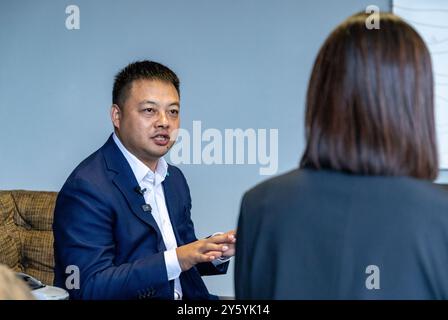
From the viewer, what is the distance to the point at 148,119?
1.97m

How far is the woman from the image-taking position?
952 millimetres

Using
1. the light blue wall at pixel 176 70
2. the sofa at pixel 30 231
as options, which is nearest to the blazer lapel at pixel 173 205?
the sofa at pixel 30 231

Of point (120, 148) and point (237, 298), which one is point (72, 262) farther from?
point (237, 298)

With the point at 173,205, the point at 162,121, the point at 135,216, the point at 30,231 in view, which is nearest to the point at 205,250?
the point at 135,216

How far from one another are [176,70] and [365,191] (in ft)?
7.71

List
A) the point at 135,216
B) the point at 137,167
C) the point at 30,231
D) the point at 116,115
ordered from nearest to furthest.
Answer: the point at 135,216, the point at 137,167, the point at 116,115, the point at 30,231

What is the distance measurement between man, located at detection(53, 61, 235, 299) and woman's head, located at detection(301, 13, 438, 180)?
710 mm

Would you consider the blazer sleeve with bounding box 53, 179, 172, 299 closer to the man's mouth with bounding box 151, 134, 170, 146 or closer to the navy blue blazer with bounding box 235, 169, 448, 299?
the man's mouth with bounding box 151, 134, 170, 146

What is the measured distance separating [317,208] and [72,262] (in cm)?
90

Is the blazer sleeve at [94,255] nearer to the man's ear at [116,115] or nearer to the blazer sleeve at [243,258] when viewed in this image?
the man's ear at [116,115]

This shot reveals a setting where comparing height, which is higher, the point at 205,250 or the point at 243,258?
the point at 243,258

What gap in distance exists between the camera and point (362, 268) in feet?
3.17

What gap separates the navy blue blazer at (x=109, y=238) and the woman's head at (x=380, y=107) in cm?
80

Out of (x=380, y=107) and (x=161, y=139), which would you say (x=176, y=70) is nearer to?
(x=161, y=139)
